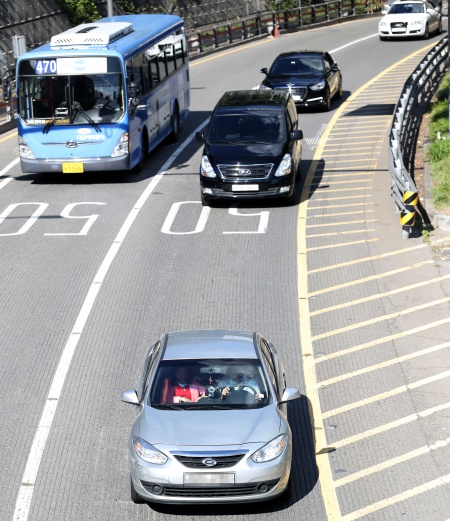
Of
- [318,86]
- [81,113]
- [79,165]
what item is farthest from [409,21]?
[79,165]

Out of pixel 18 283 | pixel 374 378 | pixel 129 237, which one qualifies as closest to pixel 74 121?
pixel 129 237

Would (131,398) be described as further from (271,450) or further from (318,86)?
(318,86)

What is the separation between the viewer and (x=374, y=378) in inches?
543

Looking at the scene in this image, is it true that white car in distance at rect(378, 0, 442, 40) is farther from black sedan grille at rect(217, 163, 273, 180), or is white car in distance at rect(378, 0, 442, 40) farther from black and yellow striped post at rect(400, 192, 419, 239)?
black and yellow striped post at rect(400, 192, 419, 239)

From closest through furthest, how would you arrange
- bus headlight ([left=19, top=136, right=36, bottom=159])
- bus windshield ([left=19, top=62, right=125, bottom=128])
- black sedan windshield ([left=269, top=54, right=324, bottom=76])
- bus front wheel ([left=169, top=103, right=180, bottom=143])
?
1. bus windshield ([left=19, top=62, right=125, bottom=128])
2. bus headlight ([left=19, top=136, right=36, bottom=159])
3. bus front wheel ([left=169, top=103, right=180, bottom=143])
4. black sedan windshield ([left=269, top=54, right=324, bottom=76])

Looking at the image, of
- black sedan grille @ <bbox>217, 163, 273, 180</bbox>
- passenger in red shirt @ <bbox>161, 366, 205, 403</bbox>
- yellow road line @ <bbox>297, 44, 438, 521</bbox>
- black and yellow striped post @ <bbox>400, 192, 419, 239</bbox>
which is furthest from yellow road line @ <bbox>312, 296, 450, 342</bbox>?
black sedan grille @ <bbox>217, 163, 273, 180</bbox>

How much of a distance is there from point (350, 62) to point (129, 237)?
79.2ft

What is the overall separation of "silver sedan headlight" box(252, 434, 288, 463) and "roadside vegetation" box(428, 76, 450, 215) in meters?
11.2

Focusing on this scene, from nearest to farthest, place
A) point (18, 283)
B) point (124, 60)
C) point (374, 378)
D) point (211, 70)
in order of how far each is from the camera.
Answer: point (374, 378) → point (18, 283) → point (124, 60) → point (211, 70)

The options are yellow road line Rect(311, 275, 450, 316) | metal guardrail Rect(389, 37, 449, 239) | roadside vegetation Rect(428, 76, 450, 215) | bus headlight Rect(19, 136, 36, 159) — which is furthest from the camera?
bus headlight Rect(19, 136, 36, 159)

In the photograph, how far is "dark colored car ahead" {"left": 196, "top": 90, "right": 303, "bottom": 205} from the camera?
2178 cm

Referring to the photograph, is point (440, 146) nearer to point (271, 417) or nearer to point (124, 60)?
point (124, 60)

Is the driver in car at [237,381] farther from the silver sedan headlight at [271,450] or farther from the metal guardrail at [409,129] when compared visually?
the metal guardrail at [409,129]

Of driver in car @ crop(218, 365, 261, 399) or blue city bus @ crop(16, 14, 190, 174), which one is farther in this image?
blue city bus @ crop(16, 14, 190, 174)
